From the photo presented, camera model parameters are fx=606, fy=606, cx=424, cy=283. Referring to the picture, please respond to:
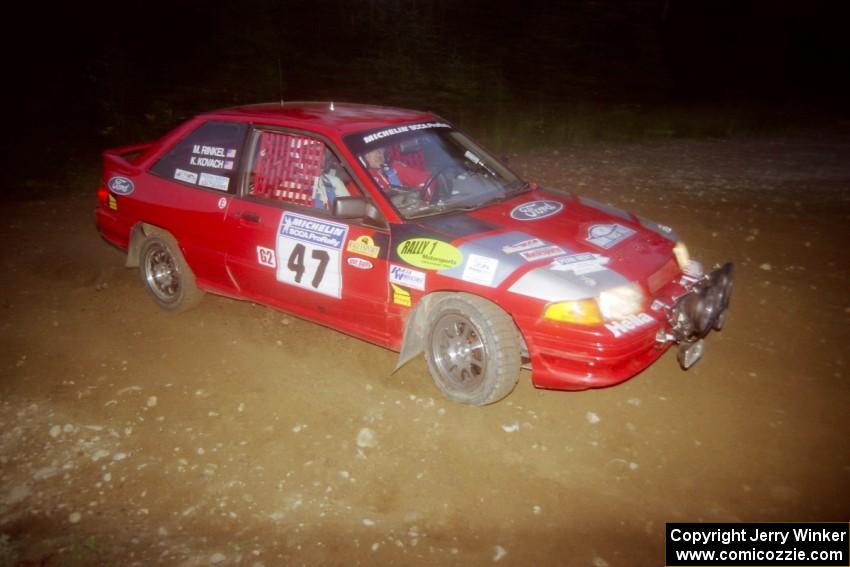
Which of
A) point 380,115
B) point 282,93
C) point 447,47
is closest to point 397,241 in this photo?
point 380,115

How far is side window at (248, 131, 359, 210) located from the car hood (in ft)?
2.42

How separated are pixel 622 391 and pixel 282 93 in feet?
51.4

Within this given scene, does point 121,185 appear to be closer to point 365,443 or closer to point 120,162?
point 120,162

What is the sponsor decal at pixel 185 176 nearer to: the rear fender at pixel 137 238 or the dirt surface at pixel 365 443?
the rear fender at pixel 137 238

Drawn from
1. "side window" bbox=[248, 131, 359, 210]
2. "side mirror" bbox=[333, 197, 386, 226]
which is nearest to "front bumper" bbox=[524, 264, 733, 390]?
"side mirror" bbox=[333, 197, 386, 226]

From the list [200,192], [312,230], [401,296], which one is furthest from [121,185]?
[401,296]

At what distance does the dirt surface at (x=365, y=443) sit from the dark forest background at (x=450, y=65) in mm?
6970

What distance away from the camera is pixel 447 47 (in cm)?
2505

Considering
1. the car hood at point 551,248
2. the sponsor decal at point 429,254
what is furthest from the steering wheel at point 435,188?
the sponsor decal at point 429,254

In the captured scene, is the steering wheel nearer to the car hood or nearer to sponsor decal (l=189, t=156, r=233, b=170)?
the car hood

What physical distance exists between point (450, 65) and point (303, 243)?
19.8 meters

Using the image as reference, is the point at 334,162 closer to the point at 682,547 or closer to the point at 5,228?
the point at 682,547

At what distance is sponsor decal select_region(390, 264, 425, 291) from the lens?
3619 mm

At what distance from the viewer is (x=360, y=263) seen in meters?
3.83
